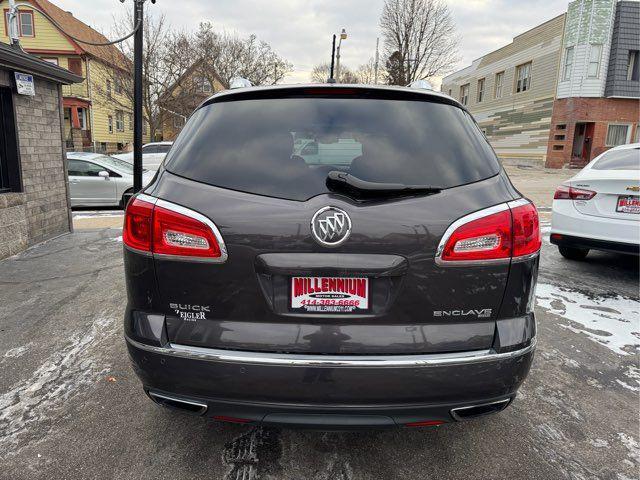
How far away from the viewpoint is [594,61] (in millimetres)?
24500

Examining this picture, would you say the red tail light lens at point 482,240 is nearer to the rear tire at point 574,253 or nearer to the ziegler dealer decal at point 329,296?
the ziegler dealer decal at point 329,296

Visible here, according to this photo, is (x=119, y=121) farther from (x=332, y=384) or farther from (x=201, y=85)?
(x=332, y=384)

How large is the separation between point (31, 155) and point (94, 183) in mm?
4730

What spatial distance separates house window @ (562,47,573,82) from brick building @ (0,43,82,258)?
26.0m

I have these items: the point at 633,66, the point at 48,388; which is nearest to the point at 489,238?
the point at 48,388

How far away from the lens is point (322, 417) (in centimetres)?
190

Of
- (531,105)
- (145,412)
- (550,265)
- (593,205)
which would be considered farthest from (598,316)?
(531,105)

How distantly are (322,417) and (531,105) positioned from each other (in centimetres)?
3133

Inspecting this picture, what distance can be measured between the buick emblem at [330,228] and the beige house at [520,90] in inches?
1151

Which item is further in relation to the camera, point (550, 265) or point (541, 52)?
point (541, 52)

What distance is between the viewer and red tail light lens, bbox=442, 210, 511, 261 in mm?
1863

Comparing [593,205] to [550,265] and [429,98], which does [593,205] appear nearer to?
[550,265]

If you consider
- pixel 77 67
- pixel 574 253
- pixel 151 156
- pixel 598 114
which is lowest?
pixel 574 253

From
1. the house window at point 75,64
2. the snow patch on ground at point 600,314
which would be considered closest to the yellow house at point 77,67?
the house window at point 75,64
